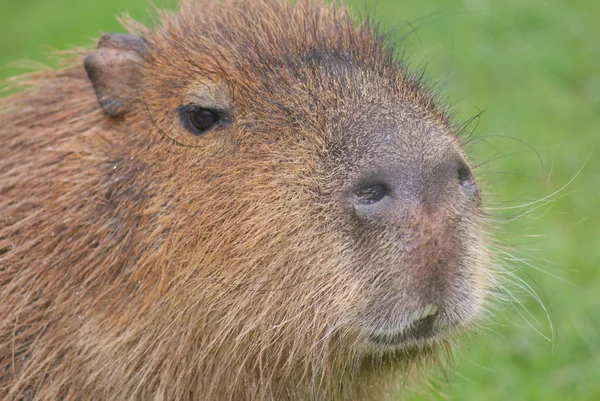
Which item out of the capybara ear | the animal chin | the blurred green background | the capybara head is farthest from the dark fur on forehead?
the animal chin

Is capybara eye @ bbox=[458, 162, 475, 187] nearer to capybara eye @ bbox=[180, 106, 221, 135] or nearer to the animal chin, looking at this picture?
the animal chin

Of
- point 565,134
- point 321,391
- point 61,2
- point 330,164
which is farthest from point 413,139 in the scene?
point 61,2

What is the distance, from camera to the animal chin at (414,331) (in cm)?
344

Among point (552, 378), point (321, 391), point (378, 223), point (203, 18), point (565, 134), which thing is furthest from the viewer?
point (565, 134)

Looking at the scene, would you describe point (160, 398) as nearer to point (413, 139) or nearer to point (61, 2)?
point (413, 139)

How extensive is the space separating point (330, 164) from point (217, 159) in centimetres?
52

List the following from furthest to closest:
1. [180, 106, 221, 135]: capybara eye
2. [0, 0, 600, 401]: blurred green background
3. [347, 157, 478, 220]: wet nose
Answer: [0, 0, 600, 401]: blurred green background, [180, 106, 221, 135]: capybara eye, [347, 157, 478, 220]: wet nose

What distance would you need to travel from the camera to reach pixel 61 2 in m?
12.8

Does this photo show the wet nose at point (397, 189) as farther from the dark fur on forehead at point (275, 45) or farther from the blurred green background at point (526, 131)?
the blurred green background at point (526, 131)

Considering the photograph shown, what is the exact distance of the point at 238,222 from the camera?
12.1 feet

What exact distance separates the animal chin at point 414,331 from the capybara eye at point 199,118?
43.9 inches

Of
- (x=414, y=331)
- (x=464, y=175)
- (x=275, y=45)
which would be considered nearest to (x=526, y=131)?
(x=275, y=45)

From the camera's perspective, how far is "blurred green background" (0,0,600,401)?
20.0 ft

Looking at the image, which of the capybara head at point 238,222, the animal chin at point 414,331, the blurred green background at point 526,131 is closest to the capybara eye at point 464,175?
the capybara head at point 238,222
